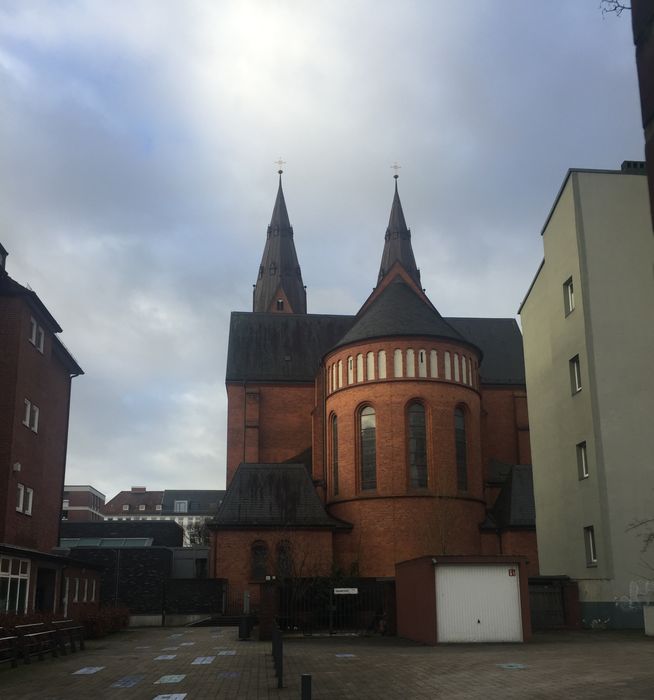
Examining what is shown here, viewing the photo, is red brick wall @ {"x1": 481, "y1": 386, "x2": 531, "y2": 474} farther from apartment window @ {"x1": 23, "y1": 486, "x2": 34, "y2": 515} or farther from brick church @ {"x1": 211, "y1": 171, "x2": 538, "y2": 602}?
apartment window @ {"x1": 23, "y1": 486, "x2": 34, "y2": 515}

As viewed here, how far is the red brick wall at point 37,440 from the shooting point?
30.8 m

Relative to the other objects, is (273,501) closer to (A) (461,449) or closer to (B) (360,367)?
(B) (360,367)

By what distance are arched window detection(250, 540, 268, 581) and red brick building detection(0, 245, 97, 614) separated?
26.9ft

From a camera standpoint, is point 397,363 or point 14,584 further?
point 397,363

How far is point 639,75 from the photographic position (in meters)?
3.88

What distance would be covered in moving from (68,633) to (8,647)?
177 inches

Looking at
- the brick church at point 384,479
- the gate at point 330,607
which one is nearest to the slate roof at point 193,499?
the brick church at point 384,479

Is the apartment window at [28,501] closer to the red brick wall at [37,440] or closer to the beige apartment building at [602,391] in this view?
the red brick wall at [37,440]

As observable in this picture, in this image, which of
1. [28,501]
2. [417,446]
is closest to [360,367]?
[417,446]

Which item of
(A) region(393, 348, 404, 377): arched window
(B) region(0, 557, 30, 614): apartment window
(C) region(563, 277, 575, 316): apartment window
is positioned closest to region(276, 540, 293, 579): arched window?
(A) region(393, 348, 404, 377): arched window

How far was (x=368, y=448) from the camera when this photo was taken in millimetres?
44344

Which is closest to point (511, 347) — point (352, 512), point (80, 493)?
point (352, 512)

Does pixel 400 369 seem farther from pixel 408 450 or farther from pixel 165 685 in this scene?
pixel 165 685

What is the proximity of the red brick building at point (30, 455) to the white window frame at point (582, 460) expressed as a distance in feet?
62.8
